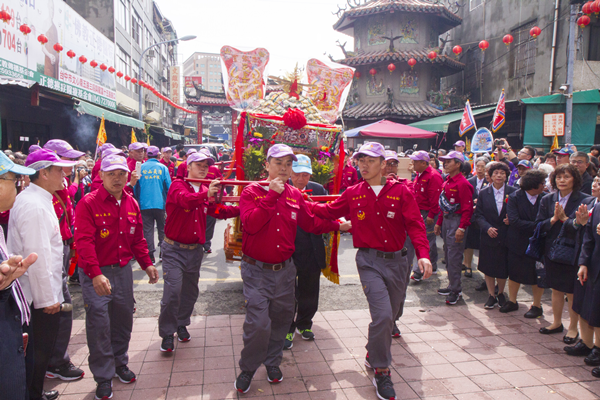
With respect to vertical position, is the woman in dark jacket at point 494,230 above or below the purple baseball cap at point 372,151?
below

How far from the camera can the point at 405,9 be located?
18641 mm

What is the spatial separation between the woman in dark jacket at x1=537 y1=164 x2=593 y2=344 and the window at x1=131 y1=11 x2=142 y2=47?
32.0m

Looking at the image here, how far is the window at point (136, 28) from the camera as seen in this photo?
30450 millimetres

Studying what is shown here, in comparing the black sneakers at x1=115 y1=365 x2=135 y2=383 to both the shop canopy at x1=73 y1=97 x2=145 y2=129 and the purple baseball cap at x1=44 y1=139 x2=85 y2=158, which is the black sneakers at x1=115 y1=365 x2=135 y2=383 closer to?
the purple baseball cap at x1=44 y1=139 x2=85 y2=158

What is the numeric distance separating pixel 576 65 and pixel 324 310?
44.9 ft

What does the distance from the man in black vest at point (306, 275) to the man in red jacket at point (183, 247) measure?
2.64 ft

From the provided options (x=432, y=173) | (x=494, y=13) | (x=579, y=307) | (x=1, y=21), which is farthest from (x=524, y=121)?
(x=1, y=21)

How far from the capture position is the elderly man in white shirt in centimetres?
291

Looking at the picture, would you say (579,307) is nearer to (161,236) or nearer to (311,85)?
(311,85)

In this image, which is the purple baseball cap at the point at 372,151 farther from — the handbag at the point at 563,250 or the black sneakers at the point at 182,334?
the black sneakers at the point at 182,334

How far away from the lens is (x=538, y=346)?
4.43 metres

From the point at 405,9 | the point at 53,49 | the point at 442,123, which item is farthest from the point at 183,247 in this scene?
the point at 405,9

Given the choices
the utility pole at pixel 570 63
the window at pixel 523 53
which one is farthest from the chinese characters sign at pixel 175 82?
the utility pole at pixel 570 63

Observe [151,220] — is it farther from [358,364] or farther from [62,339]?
[358,364]
